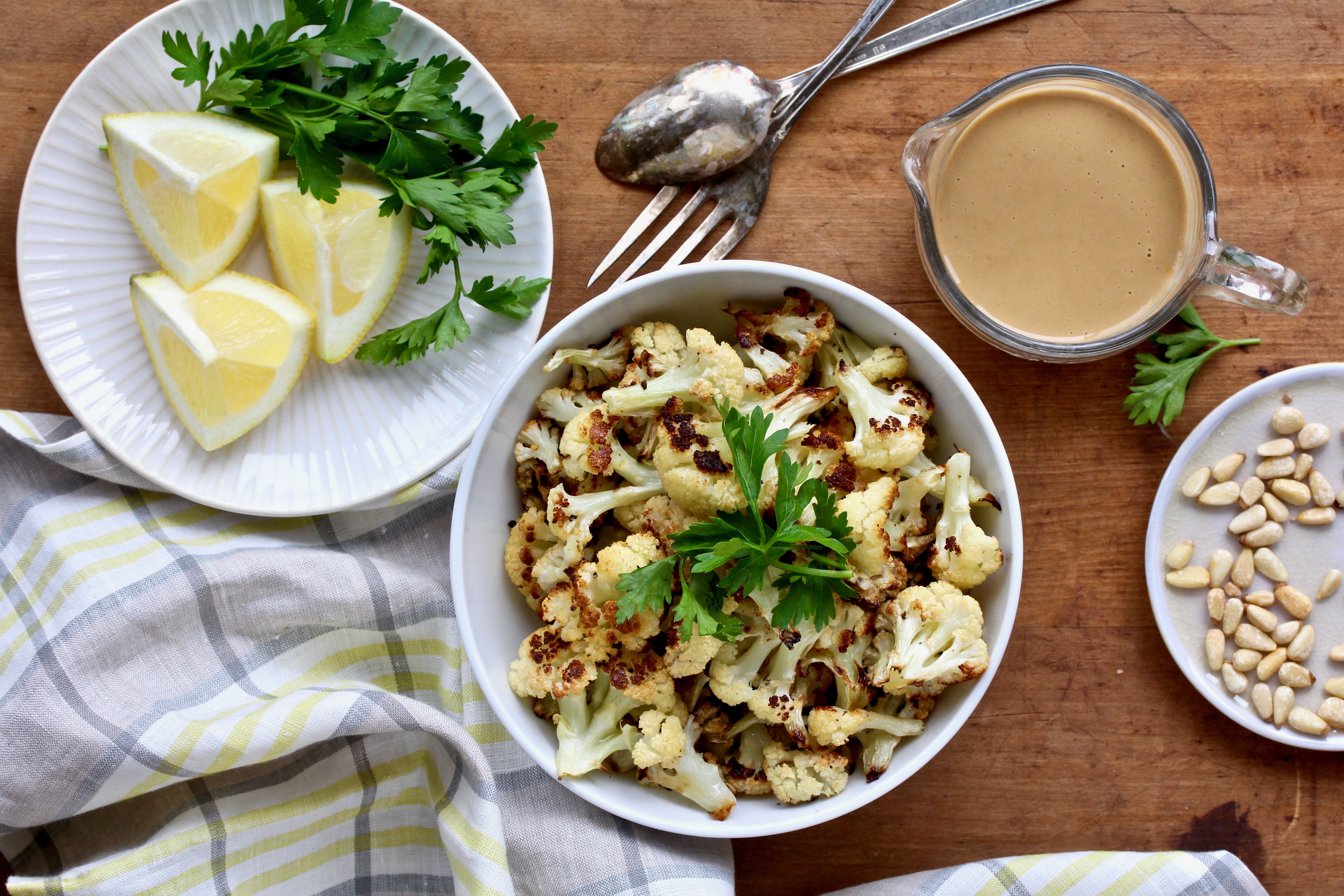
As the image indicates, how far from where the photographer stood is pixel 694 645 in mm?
1498

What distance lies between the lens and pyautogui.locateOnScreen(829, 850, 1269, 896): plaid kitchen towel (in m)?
1.85

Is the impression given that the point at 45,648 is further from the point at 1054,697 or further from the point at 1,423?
the point at 1054,697

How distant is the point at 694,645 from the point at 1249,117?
1.54 m

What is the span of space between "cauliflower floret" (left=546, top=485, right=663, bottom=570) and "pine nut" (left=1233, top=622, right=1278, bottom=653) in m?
1.26

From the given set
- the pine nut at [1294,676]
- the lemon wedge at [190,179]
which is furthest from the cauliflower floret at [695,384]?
the pine nut at [1294,676]

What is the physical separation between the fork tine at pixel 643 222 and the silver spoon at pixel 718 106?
23 millimetres

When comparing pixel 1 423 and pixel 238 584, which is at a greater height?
pixel 1 423

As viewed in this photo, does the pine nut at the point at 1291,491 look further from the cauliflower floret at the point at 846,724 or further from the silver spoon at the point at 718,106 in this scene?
the silver spoon at the point at 718,106

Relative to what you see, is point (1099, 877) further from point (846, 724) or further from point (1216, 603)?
point (846, 724)

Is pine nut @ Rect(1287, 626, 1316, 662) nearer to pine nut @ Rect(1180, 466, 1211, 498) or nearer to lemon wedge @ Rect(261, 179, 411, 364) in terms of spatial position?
pine nut @ Rect(1180, 466, 1211, 498)

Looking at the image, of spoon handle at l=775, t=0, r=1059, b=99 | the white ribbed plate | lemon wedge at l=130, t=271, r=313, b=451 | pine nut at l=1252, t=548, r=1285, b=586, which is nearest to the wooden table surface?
spoon handle at l=775, t=0, r=1059, b=99

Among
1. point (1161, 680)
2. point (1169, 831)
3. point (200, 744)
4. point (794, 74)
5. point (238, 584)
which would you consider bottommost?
point (1169, 831)

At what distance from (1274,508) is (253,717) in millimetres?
2081

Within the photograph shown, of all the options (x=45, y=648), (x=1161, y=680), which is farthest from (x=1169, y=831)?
(x=45, y=648)
